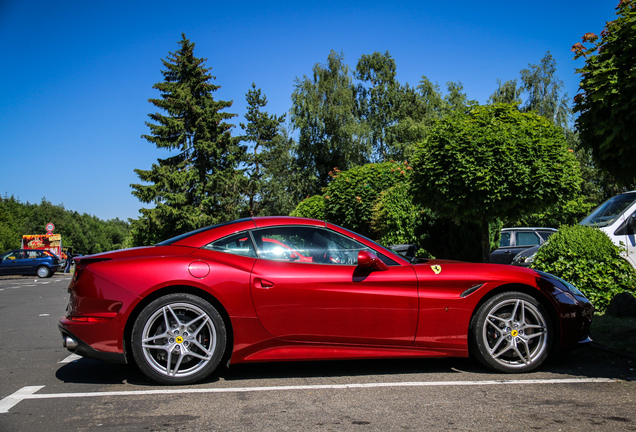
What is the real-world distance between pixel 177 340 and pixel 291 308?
0.97m

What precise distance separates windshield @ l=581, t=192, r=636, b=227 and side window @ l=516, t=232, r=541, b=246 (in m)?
4.72

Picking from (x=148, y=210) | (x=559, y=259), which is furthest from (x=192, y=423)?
(x=148, y=210)

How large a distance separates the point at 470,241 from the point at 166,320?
39.5ft

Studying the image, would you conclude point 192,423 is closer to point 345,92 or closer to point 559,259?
point 559,259

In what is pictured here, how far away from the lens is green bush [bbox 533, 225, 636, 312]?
7.08m

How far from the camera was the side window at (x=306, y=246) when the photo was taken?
4488 millimetres

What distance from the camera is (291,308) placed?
13.9 feet

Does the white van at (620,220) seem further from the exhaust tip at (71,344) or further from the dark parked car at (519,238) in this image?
the exhaust tip at (71,344)

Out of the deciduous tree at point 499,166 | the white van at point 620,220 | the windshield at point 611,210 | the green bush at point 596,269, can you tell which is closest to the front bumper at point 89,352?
the green bush at point 596,269

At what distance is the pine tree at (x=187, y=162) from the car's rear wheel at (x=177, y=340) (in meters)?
35.0

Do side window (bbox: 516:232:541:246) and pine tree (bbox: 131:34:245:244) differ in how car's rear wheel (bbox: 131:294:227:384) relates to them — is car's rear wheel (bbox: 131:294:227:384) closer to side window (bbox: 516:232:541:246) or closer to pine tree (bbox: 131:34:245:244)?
side window (bbox: 516:232:541:246)

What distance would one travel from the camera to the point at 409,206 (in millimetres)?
16375

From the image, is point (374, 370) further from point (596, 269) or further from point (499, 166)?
point (499, 166)

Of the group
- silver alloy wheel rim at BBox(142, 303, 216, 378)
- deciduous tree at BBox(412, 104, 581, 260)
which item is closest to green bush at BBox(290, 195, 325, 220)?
deciduous tree at BBox(412, 104, 581, 260)
